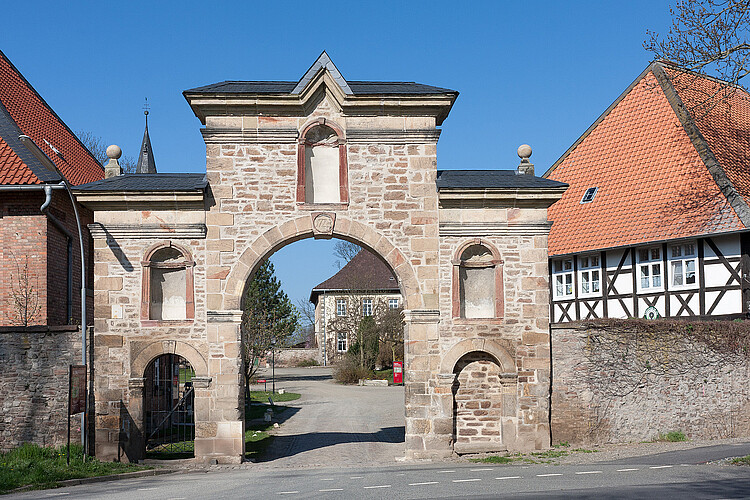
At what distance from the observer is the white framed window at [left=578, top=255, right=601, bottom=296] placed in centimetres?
2656

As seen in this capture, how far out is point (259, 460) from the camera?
17828mm

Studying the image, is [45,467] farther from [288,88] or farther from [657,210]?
[657,210]

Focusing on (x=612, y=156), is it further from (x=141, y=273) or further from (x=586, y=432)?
(x=141, y=273)

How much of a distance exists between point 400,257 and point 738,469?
24.6 ft

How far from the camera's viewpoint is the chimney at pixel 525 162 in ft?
61.5

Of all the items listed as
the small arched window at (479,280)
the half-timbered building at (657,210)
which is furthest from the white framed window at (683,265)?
the small arched window at (479,280)

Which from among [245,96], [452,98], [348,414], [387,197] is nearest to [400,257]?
[387,197]

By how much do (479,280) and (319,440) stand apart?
6.43m

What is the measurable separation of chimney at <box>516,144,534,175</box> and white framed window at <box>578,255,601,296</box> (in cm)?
870

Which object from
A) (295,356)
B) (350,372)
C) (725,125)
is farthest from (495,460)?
(295,356)

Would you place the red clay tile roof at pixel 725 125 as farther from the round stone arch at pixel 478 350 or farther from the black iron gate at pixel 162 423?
the black iron gate at pixel 162 423

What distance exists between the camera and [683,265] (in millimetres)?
24109

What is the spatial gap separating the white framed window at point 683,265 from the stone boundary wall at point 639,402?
15.3ft

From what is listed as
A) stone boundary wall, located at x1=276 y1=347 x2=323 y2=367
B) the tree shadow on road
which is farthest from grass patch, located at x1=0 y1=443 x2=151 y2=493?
stone boundary wall, located at x1=276 y1=347 x2=323 y2=367
